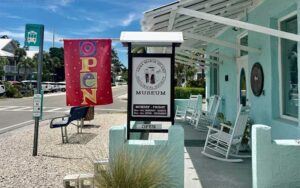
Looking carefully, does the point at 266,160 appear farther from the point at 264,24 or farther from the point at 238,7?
the point at 238,7

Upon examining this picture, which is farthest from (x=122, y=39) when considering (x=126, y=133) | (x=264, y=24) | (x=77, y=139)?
(x=77, y=139)

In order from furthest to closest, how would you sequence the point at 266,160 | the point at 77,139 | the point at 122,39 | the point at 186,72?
the point at 186,72 → the point at 77,139 → the point at 122,39 → the point at 266,160

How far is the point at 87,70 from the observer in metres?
6.96

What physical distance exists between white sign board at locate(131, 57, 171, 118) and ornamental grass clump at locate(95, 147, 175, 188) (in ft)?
2.83

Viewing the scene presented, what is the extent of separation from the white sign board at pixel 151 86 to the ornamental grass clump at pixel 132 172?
34.0 inches

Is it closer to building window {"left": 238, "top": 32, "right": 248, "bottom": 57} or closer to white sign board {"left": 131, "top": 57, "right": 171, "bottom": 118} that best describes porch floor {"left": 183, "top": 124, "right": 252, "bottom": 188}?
white sign board {"left": 131, "top": 57, "right": 171, "bottom": 118}

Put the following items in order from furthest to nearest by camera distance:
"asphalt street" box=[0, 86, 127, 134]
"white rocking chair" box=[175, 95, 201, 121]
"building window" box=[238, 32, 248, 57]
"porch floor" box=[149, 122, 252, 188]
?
1. "asphalt street" box=[0, 86, 127, 134]
2. "white rocking chair" box=[175, 95, 201, 121]
3. "building window" box=[238, 32, 248, 57]
4. "porch floor" box=[149, 122, 252, 188]

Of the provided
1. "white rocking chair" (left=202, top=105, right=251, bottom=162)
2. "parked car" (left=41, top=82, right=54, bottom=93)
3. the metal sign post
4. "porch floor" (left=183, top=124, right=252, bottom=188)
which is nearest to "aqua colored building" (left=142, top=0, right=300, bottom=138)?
"white rocking chair" (left=202, top=105, right=251, bottom=162)

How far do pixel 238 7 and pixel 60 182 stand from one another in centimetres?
536

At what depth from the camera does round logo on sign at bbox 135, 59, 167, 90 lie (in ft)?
15.1

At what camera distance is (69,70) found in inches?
272

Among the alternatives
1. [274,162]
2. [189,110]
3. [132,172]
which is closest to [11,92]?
[189,110]

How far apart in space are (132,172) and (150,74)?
1.50 m

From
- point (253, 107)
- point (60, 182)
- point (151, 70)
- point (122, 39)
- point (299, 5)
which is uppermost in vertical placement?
point (299, 5)
